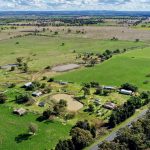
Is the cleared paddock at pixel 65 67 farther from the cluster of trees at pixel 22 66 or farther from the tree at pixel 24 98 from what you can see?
the tree at pixel 24 98

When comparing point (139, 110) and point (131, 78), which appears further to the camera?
point (131, 78)

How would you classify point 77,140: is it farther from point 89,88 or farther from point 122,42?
point 122,42

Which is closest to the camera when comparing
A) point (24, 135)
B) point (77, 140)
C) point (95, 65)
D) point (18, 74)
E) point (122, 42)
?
point (77, 140)

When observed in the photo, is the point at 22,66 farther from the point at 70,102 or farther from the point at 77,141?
the point at 77,141

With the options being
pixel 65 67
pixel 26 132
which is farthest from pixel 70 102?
pixel 65 67

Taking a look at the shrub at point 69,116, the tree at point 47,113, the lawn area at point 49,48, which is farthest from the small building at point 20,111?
the lawn area at point 49,48

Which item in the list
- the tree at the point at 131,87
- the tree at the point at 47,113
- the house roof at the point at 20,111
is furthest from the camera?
the tree at the point at 131,87

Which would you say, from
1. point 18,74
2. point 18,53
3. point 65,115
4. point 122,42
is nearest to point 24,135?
point 65,115
